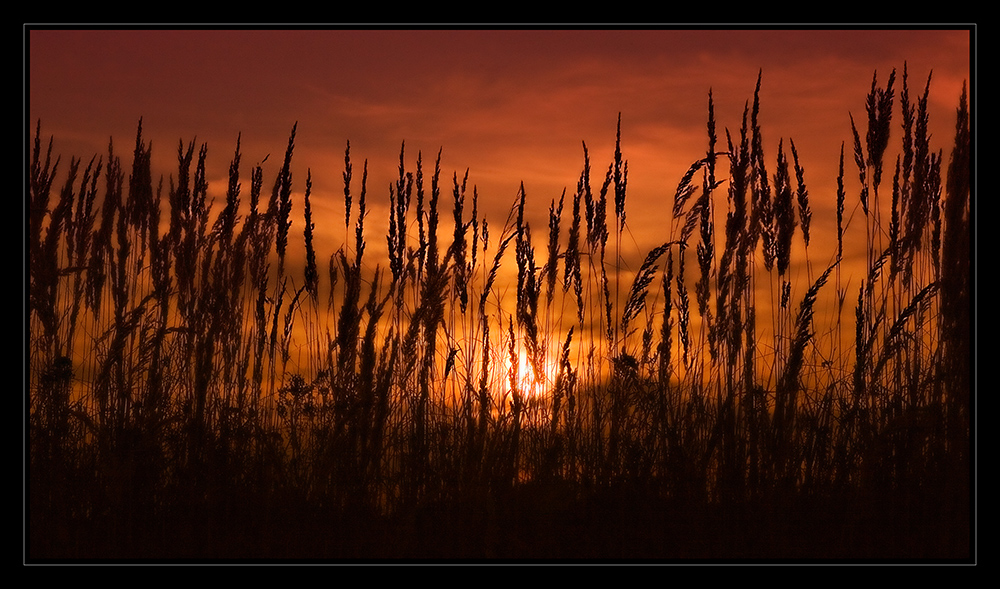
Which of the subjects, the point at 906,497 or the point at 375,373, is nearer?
the point at 906,497

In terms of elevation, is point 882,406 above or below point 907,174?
below

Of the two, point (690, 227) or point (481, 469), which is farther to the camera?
point (690, 227)

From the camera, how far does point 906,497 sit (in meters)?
2.82

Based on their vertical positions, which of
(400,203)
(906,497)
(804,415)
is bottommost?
(906,497)

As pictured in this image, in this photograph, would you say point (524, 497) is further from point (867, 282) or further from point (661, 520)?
point (867, 282)
